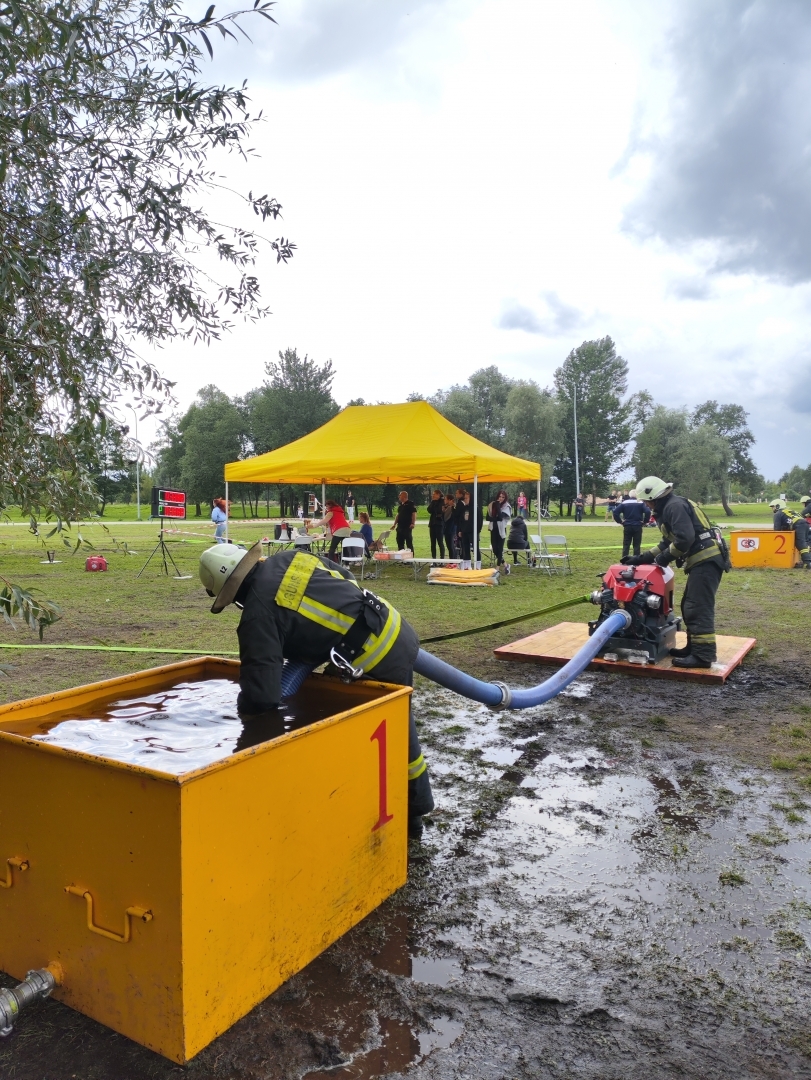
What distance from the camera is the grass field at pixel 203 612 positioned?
7391 mm

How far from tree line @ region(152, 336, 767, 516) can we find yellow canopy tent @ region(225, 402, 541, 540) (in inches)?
1087

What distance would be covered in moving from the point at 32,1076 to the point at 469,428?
56.3 m

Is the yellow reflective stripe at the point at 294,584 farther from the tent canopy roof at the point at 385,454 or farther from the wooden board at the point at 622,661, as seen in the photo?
the tent canopy roof at the point at 385,454

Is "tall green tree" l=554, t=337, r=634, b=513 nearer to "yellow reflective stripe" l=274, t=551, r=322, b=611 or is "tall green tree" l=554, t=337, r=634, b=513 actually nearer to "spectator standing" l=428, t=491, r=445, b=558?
"spectator standing" l=428, t=491, r=445, b=558

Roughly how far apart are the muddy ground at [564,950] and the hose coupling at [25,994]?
0.09 meters

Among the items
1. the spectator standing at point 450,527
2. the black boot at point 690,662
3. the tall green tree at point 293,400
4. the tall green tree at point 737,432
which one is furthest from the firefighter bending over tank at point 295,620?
the tall green tree at point 737,432

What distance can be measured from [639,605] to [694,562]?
636 mm

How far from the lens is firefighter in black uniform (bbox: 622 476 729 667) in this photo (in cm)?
689

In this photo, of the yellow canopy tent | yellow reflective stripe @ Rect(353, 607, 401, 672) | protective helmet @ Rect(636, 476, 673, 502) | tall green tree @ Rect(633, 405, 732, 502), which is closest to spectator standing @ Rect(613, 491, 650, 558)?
the yellow canopy tent

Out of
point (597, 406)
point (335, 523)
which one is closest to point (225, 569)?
point (335, 523)

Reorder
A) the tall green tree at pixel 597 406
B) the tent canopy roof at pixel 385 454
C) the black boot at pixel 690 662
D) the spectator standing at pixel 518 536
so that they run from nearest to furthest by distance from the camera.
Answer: the black boot at pixel 690 662
the tent canopy roof at pixel 385 454
the spectator standing at pixel 518 536
the tall green tree at pixel 597 406

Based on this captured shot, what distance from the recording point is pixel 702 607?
22.6 ft

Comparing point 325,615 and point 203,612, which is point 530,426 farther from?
point 325,615

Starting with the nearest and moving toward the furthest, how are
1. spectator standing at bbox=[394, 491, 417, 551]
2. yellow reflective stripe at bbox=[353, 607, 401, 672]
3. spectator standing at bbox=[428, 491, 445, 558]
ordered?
yellow reflective stripe at bbox=[353, 607, 401, 672] < spectator standing at bbox=[428, 491, 445, 558] < spectator standing at bbox=[394, 491, 417, 551]
